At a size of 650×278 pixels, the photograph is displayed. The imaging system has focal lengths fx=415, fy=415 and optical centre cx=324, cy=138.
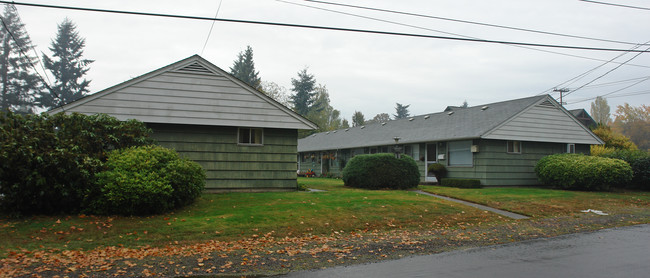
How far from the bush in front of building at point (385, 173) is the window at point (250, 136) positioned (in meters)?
5.65

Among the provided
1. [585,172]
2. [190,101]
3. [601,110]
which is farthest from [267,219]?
[601,110]

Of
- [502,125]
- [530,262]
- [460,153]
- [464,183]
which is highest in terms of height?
[502,125]

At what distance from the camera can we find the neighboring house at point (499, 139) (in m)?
21.3

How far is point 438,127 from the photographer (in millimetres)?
25875

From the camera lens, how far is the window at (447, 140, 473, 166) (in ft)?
72.5

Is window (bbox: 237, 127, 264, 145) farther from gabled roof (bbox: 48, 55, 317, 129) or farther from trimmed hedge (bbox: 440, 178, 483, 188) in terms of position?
trimmed hedge (bbox: 440, 178, 483, 188)

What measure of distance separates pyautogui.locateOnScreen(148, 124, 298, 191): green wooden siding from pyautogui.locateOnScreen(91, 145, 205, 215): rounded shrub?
130 inches

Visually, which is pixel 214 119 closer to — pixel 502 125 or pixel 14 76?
pixel 502 125

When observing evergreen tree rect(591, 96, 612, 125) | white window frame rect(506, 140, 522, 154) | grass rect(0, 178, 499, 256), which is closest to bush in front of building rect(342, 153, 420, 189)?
grass rect(0, 178, 499, 256)

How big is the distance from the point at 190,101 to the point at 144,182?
545cm

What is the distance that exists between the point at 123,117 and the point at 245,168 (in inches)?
181

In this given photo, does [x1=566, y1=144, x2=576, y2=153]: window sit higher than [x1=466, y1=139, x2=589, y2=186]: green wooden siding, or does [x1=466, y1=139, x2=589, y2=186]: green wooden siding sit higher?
[x1=566, y1=144, x2=576, y2=153]: window

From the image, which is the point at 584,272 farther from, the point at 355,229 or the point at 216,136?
the point at 216,136

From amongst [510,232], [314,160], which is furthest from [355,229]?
[314,160]
